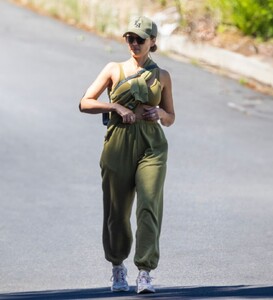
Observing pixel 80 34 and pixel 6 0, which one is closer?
pixel 80 34

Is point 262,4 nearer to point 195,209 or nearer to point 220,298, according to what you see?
point 195,209

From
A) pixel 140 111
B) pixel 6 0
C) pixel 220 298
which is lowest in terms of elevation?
pixel 6 0

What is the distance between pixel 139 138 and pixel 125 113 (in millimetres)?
215

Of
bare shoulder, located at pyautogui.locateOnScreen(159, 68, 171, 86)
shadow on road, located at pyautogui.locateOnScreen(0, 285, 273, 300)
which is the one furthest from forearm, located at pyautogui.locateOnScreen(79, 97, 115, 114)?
shadow on road, located at pyautogui.locateOnScreen(0, 285, 273, 300)

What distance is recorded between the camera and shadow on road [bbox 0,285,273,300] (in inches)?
323

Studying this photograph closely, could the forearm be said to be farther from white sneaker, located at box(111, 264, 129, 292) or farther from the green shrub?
the green shrub

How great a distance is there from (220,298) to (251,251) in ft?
9.17

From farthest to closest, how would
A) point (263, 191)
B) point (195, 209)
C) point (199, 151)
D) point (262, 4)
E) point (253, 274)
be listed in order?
point (262, 4), point (199, 151), point (263, 191), point (195, 209), point (253, 274)

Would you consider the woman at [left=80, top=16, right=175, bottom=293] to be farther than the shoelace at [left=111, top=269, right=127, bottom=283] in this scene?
No

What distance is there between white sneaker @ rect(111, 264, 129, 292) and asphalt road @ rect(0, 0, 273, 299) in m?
0.12

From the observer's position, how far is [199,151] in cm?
Result: 1548

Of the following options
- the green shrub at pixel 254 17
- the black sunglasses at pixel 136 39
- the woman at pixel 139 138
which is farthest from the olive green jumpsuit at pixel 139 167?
the green shrub at pixel 254 17

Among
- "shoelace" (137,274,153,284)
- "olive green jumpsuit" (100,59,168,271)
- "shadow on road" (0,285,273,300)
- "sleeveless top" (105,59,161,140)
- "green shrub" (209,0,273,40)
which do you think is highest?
"sleeveless top" (105,59,161,140)

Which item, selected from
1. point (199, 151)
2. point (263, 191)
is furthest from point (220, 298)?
point (199, 151)
